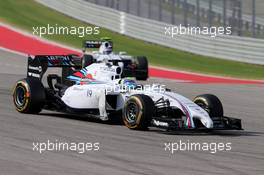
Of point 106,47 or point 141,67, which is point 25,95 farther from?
point 141,67

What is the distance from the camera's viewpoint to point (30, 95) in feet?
46.8

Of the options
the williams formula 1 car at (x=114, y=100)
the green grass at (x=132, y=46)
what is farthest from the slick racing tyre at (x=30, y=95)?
the green grass at (x=132, y=46)

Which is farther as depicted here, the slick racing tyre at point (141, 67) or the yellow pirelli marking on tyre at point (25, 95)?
the slick racing tyre at point (141, 67)

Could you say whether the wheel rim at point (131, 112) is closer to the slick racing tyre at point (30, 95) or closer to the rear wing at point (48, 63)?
the slick racing tyre at point (30, 95)

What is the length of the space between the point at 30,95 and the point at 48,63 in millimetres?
958

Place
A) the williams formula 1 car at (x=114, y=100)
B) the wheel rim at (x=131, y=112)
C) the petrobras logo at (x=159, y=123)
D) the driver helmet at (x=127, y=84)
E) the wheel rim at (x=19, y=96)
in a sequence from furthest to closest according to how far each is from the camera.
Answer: the wheel rim at (x=19, y=96)
the driver helmet at (x=127, y=84)
the wheel rim at (x=131, y=112)
the williams formula 1 car at (x=114, y=100)
the petrobras logo at (x=159, y=123)

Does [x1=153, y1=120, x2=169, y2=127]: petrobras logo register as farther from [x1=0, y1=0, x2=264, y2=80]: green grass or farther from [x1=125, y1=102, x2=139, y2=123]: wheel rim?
[x1=0, y1=0, x2=264, y2=80]: green grass

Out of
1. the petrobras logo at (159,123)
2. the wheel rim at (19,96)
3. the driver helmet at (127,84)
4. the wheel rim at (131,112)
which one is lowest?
the petrobras logo at (159,123)

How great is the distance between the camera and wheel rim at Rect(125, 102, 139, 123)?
12795 millimetres

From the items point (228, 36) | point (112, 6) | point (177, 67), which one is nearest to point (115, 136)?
point (177, 67)

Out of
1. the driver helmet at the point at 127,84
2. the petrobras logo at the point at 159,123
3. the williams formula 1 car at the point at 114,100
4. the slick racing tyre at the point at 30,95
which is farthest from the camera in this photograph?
the slick racing tyre at the point at 30,95

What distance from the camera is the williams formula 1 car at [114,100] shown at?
500 inches

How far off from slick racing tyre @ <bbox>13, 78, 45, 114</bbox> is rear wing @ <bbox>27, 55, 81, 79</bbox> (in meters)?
0.57

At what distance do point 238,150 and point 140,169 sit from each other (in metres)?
2.51
